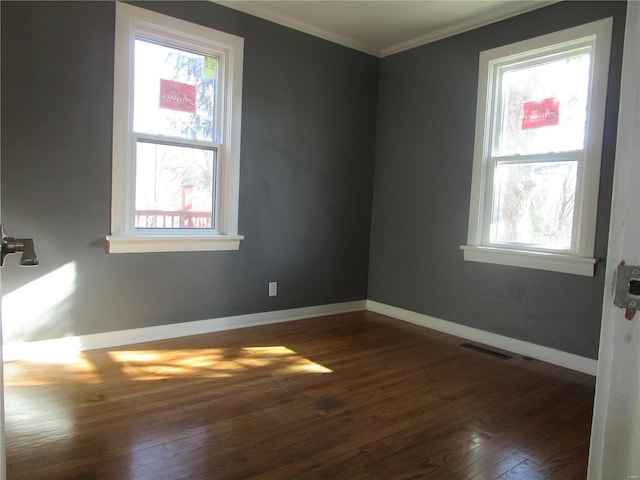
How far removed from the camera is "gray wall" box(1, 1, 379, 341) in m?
2.92

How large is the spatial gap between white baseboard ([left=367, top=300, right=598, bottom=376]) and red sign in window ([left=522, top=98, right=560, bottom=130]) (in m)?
1.74

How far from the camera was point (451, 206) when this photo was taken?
4.06 meters

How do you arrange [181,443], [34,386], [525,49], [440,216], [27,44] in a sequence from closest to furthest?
[181,443] < [34,386] < [27,44] < [525,49] < [440,216]

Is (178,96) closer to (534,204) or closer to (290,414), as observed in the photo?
(290,414)

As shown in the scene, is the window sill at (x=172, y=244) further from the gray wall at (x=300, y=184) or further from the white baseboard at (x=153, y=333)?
the white baseboard at (x=153, y=333)

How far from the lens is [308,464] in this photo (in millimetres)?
1903

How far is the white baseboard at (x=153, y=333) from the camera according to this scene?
3031 mm

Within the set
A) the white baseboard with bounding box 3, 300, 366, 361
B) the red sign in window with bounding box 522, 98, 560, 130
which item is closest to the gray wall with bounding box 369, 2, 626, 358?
the red sign in window with bounding box 522, 98, 560, 130

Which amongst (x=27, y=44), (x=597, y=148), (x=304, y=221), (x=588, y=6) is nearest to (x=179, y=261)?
(x=304, y=221)

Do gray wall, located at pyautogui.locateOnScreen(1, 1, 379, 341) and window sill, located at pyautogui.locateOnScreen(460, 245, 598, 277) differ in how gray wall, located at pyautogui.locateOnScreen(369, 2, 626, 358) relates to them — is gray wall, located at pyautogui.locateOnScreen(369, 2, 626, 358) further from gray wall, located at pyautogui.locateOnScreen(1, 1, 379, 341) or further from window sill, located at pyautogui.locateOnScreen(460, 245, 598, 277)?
gray wall, located at pyautogui.locateOnScreen(1, 1, 379, 341)

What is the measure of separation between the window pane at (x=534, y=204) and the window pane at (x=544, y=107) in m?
0.16

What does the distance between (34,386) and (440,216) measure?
3.39 metres

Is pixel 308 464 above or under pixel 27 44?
under

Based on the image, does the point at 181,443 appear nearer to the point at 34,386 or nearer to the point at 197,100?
the point at 34,386
